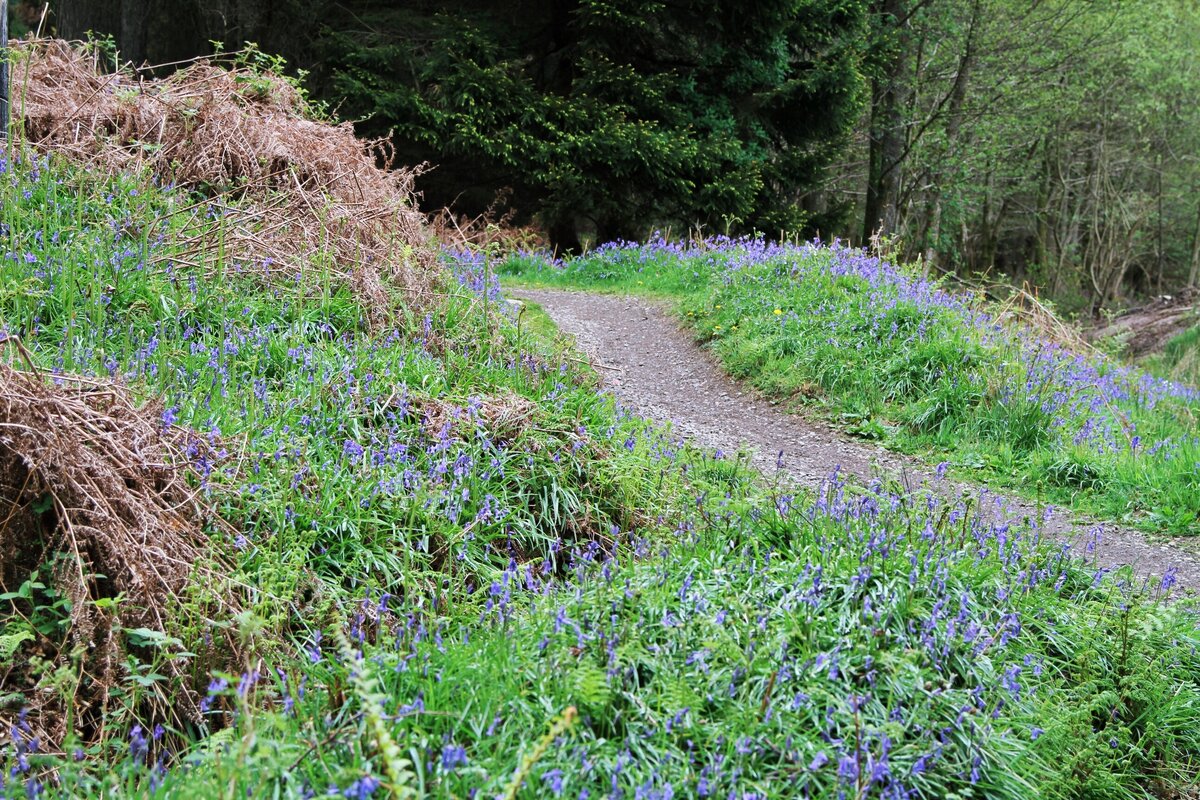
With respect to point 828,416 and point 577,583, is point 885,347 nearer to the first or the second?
point 828,416

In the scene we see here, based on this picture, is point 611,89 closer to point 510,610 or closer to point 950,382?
point 950,382

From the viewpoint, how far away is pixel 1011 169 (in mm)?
25453

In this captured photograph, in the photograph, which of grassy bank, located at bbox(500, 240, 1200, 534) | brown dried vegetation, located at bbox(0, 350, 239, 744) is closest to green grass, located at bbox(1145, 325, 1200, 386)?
grassy bank, located at bbox(500, 240, 1200, 534)

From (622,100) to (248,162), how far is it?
724 cm

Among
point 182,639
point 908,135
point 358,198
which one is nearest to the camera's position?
point 182,639

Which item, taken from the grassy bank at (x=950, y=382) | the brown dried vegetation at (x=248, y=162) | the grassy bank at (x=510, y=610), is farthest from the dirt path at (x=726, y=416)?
the brown dried vegetation at (x=248, y=162)

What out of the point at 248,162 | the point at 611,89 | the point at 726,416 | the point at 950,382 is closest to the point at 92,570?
the point at 248,162

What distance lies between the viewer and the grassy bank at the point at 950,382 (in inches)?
241

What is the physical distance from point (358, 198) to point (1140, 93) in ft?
88.2

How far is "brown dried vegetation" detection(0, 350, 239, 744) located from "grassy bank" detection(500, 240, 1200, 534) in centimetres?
464

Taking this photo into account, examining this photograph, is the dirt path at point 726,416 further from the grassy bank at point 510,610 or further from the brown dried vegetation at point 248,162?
the brown dried vegetation at point 248,162

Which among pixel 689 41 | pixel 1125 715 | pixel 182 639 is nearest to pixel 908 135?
pixel 689 41

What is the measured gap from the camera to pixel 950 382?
7.16 meters

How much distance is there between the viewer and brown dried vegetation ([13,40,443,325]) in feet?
20.5
